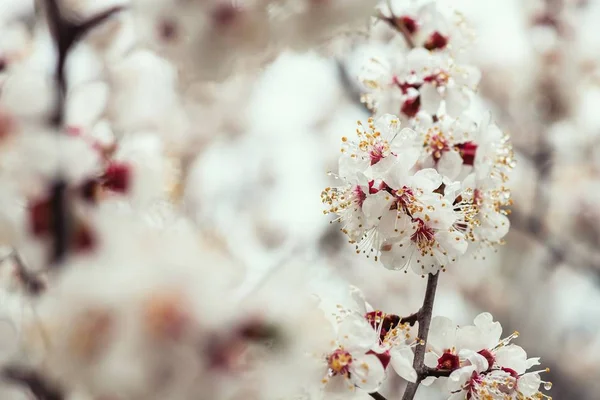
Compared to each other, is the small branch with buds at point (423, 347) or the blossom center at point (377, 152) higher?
the blossom center at point (377, 152)

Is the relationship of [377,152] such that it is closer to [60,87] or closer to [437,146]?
[437,146]

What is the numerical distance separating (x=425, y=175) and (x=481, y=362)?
233 mm

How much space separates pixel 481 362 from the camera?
743mm

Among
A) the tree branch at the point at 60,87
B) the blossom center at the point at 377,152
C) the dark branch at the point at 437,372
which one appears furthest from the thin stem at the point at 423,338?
the tree branch at the point at 60,87

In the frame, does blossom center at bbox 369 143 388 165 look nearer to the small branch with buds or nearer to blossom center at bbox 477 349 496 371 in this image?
the small branch with buds

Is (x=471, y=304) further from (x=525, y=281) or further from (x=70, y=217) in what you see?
(x=70, y=217)

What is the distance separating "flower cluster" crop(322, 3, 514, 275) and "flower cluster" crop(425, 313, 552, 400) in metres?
0.09

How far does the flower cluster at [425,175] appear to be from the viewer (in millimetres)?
748

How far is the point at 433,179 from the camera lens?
752 millimetres

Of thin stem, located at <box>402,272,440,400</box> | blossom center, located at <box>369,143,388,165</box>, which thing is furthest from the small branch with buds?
blossom center, located at <box>369,143,388,165</box>

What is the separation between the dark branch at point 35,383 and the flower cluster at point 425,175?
41cm

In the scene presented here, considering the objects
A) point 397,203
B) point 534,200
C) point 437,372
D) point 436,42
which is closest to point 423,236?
point 397,203

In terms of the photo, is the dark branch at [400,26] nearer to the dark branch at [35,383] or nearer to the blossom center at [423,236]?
the blossom center at [423,236]

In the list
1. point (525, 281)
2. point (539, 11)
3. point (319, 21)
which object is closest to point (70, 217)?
point (319, 21)
